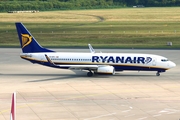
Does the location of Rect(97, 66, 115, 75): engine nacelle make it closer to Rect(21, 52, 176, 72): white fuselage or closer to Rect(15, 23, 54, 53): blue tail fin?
Rect(21, 52, 176, 72): white fuselage

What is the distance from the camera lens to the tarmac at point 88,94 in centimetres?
4169

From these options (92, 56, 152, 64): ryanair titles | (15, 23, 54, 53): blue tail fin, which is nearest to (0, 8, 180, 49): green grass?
(15, 23, 54, 53): blue tail fin

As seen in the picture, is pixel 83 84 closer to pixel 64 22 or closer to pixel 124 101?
pixel 124 101

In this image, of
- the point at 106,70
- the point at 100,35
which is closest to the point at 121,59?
the point at 106,70

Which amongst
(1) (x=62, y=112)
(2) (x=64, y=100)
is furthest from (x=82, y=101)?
(1) (x=62, y=112)

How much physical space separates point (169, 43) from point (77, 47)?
1989 cm

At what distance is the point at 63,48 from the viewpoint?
3809 inches

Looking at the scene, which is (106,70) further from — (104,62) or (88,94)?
(88,94)

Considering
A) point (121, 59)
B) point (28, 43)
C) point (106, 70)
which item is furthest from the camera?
point (28, 43)

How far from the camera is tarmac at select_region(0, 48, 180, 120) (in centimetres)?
4169

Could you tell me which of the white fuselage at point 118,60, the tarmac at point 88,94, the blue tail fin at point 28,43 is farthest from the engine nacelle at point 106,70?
the blue tail fin at point 28,43

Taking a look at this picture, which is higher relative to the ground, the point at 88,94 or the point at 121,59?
the point at 121,59

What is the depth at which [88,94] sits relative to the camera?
1989 inches

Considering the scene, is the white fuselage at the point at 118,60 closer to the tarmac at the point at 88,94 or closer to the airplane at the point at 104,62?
the airplane at the point at 104,62
